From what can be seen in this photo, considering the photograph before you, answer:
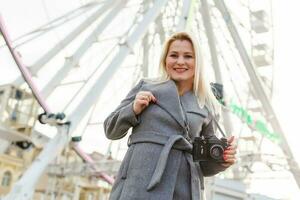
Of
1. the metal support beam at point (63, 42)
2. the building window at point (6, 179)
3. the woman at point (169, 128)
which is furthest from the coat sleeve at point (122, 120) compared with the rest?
the building window at point (6, 179)

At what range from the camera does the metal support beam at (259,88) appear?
1149 cm

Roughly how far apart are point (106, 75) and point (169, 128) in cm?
612

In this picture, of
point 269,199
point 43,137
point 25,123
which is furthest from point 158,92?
point 269,199

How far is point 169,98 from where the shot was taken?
143cm

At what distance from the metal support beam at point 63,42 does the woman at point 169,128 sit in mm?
6416

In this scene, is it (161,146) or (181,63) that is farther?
(181,63)

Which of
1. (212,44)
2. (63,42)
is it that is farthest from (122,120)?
(212,44)

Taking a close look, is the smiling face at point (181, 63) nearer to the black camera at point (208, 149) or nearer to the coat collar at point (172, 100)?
the coat collar at point (172, 100)

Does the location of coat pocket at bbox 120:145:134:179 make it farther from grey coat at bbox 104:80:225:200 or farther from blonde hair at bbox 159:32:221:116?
blonde hair at bbox 159:32:221:116

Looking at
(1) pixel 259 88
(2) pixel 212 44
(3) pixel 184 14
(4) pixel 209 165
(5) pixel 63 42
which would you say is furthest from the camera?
(1) pixel 259 88

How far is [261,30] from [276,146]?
3819 millimetres

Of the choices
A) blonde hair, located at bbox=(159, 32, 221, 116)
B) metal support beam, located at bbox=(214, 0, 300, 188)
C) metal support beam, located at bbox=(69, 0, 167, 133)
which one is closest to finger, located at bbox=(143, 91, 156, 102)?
blonde hair, located at bbox=(159, 32, 221, 116)

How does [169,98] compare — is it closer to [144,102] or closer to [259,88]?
[144,102]

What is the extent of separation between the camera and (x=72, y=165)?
463 inches
